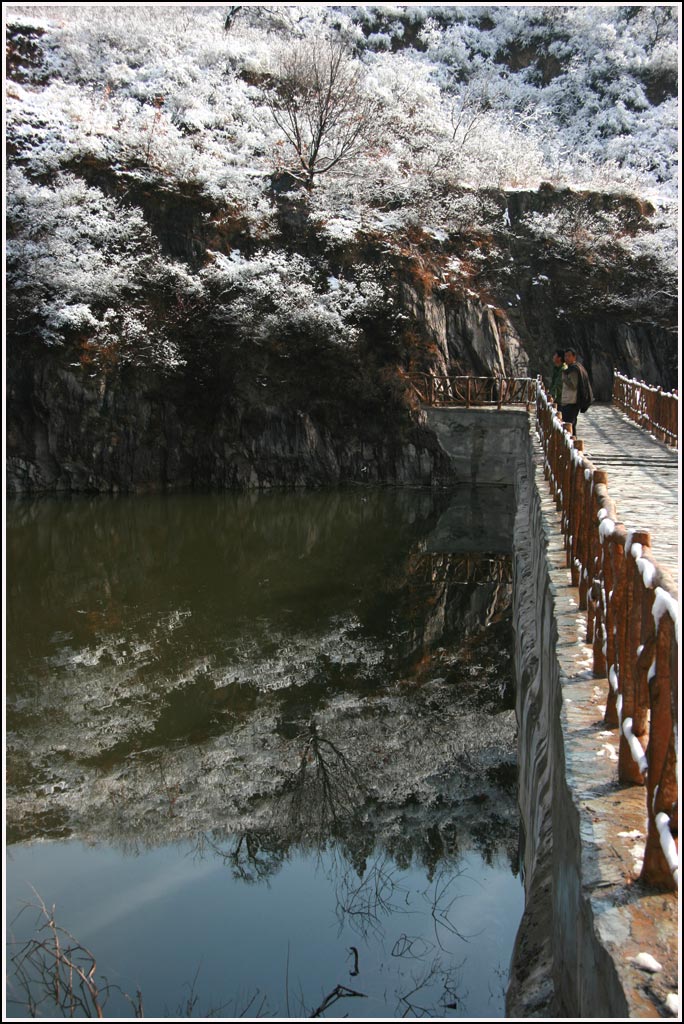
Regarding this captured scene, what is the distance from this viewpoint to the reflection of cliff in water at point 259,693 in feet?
26.6

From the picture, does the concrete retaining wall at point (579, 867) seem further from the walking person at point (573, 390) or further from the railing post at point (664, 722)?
the walking person at point (573, 390)

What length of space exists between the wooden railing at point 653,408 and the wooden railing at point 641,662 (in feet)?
38.5

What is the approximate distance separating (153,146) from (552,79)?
74.8 ft

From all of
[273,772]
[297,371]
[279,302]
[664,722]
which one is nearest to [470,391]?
[297,371]

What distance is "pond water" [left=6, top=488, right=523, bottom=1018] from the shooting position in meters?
6.12

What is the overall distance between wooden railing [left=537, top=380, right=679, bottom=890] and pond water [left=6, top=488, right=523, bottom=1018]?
270 cm

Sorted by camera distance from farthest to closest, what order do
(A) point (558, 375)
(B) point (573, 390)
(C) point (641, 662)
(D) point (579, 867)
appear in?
(A) point (558, 375), (B) point (573, 390), (D) point (579, 867), (C) point (641, 662)

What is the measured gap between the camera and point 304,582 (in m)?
16.2

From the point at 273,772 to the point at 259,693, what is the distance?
2153 millimetres

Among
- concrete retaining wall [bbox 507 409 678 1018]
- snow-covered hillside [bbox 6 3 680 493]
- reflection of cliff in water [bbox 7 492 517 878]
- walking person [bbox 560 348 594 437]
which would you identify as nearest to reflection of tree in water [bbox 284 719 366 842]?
reflection of cliff in water [bbox 7 492 517 878]

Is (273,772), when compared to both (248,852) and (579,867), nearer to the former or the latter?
(248,852)

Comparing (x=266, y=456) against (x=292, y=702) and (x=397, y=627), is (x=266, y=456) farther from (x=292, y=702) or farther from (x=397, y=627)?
(x=292, y=702)

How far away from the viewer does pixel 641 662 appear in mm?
3195

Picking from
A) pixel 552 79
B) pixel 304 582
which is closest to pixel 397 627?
pixel 304 582
